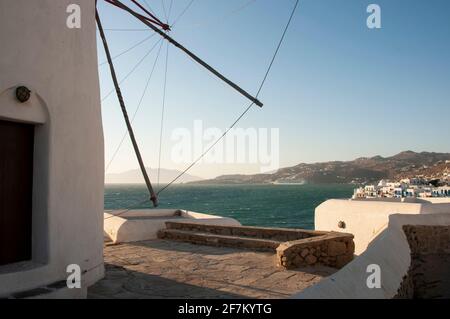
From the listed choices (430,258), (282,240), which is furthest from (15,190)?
(430,258)

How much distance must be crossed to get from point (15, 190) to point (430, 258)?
993 cm

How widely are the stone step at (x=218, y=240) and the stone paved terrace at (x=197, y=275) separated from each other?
37 centimetres

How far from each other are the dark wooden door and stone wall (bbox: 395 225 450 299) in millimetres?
8907

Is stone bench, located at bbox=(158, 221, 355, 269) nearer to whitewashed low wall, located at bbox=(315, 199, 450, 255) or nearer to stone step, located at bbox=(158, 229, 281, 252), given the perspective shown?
stone step, located at bbox=(158, 229, 281, 252)

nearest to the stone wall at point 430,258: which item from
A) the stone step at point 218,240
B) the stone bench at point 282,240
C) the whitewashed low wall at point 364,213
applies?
the whitewashed low wall at point 364,213

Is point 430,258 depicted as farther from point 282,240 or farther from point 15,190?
point 15,190

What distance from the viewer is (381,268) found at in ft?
21.1

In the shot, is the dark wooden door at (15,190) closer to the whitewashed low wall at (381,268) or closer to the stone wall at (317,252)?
the whitewashed low wall at (381,268)

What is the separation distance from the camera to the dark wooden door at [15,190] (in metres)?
5.12

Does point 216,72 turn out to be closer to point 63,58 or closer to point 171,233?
point 63,58
